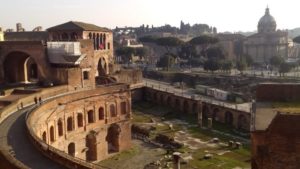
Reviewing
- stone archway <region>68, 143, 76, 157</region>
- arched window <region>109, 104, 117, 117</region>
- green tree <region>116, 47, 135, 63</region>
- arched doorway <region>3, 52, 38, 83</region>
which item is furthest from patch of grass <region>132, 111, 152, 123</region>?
green tree <region>116, 47, 135, 63</region>

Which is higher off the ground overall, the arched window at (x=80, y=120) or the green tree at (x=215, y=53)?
the green tree at (x=215, y=53)

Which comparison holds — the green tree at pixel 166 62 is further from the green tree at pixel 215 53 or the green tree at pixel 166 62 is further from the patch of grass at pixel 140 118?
the patch of grass at pixel 140 118

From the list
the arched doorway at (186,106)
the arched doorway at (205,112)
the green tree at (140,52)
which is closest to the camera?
the arched doorway at (205,112)

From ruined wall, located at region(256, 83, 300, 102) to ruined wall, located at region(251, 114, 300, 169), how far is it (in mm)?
5979

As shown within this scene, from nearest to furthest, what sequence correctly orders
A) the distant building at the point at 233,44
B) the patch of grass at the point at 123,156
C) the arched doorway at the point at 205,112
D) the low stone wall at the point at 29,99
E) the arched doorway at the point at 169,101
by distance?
1. the low stone wall at the point at 29,99
2. the patch of grass at the point at 123,156
3. the arched doorway at the point at 205,112
4. the arched doorway at the point at 169,101
5. the distant building at the point at 233,44

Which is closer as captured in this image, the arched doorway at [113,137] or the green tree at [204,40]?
the arched doorway at [113,137]

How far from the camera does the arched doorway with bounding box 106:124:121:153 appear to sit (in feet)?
114

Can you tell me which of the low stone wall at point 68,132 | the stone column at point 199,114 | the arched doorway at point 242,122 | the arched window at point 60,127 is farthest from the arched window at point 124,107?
the arched doorway at point 242,122

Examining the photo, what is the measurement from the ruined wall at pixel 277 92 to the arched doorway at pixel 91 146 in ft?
51.7

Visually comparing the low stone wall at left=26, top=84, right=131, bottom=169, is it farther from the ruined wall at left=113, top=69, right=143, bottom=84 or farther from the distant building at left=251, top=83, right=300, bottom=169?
the ruined wall at left=113, top=69, right=143, bottom=84

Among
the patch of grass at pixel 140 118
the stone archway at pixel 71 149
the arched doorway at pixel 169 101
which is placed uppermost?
the arched doorway at pixel 169 101

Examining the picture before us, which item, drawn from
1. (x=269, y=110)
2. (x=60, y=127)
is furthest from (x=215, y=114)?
(x=269, y=110)

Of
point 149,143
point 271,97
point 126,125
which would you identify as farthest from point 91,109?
point 271,97

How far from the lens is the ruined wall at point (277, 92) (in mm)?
20547
